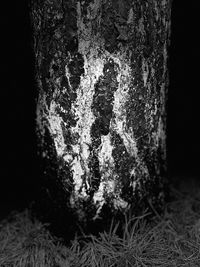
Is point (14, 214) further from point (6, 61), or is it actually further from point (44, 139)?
point (6, 61)

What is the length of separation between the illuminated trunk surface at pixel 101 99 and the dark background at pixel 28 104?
43 centimetres

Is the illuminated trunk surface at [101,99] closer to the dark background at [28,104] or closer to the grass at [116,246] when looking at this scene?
the grass at [116,246]

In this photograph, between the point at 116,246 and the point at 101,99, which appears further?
the point at 116,246

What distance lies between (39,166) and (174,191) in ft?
2.47

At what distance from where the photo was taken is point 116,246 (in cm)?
144

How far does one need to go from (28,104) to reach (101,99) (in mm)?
884

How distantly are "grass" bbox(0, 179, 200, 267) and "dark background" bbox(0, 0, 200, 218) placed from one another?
314mm

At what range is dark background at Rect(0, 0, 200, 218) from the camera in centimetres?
197

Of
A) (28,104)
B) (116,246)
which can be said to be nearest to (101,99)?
(116,246)

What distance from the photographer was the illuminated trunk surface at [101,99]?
125cm

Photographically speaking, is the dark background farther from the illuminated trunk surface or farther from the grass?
the illuminated trunk surface

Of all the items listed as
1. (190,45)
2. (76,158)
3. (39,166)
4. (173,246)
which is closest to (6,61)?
(39,166)

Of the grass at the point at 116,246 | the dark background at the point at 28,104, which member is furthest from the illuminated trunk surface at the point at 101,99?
the dark background at the point at 28,104

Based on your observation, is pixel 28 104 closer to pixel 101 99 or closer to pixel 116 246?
pixel 101 99
